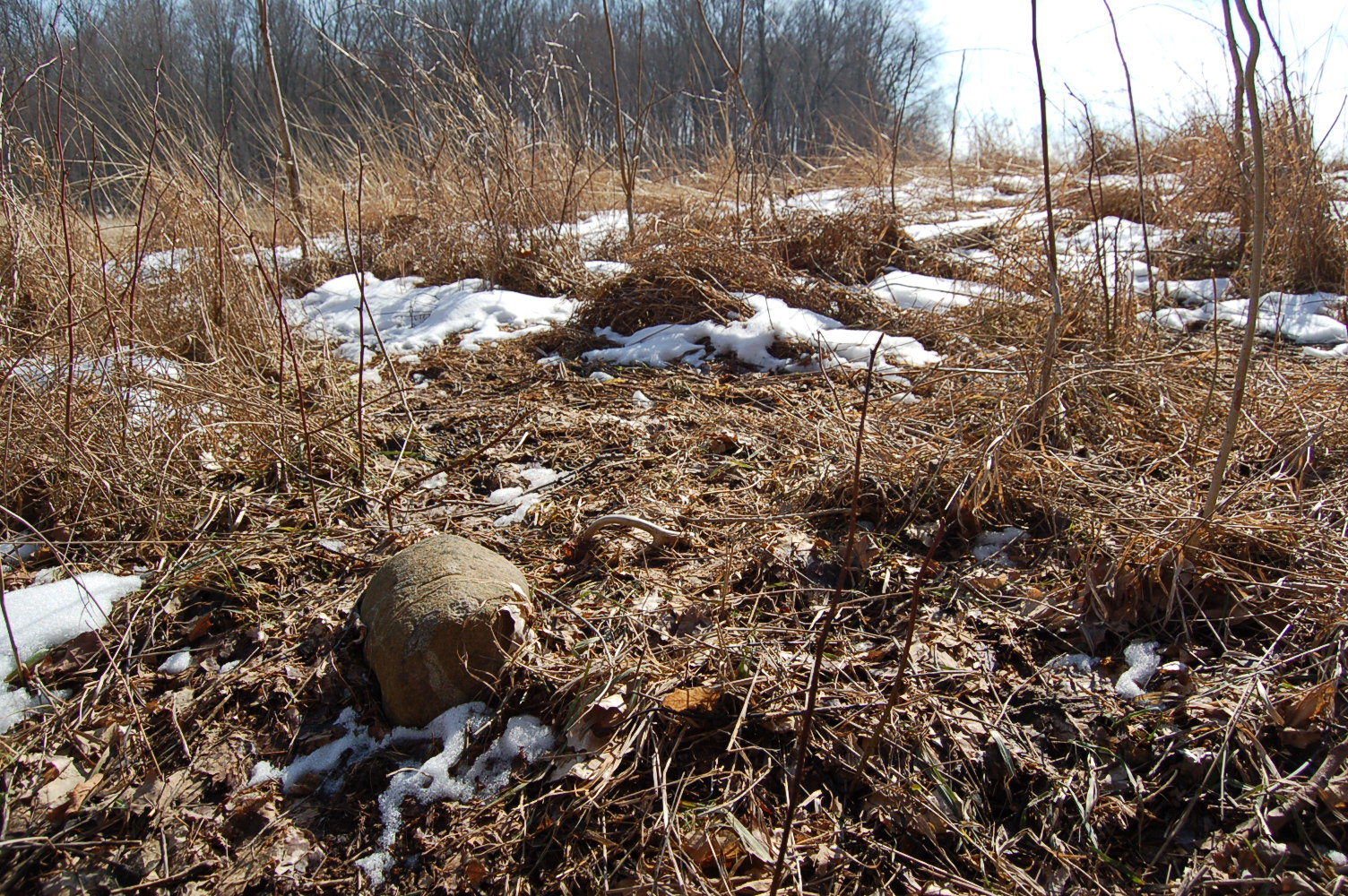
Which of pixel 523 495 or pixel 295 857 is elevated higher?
pixel 523 495

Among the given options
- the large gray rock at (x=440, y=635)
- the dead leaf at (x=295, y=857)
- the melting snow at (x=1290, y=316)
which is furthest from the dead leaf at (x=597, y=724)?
the melting snow at (x=1290, y=316)

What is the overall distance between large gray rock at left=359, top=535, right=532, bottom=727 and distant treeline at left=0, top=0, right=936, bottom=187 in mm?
1435

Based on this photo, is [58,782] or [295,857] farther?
[58,782]

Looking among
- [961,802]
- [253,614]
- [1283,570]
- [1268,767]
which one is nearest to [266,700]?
[253,614]

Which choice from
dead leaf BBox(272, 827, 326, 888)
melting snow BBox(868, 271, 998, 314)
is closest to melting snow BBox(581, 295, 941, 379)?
melting snow BBox(868, 271, 998, 314)

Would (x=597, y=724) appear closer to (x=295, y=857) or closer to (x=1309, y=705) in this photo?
(x=295, y=857)

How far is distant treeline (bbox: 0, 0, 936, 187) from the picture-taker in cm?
322

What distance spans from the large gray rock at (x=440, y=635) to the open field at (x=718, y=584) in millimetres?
68

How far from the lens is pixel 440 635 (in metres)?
1.43

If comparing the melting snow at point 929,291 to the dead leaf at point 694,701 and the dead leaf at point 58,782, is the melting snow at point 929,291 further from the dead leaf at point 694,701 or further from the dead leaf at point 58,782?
the dead leaf at point 58,782

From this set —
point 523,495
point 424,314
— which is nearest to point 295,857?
point 523,495

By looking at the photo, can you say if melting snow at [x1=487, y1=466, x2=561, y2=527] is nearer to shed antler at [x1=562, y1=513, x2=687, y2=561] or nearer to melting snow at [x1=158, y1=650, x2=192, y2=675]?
shed antler at [x1=562, y1=513, x2=687, y2=561]

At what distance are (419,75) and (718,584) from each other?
4165mm

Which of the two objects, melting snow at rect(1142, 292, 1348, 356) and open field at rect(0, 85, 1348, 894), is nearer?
open field at rect(0, 85, 1348, 894)
